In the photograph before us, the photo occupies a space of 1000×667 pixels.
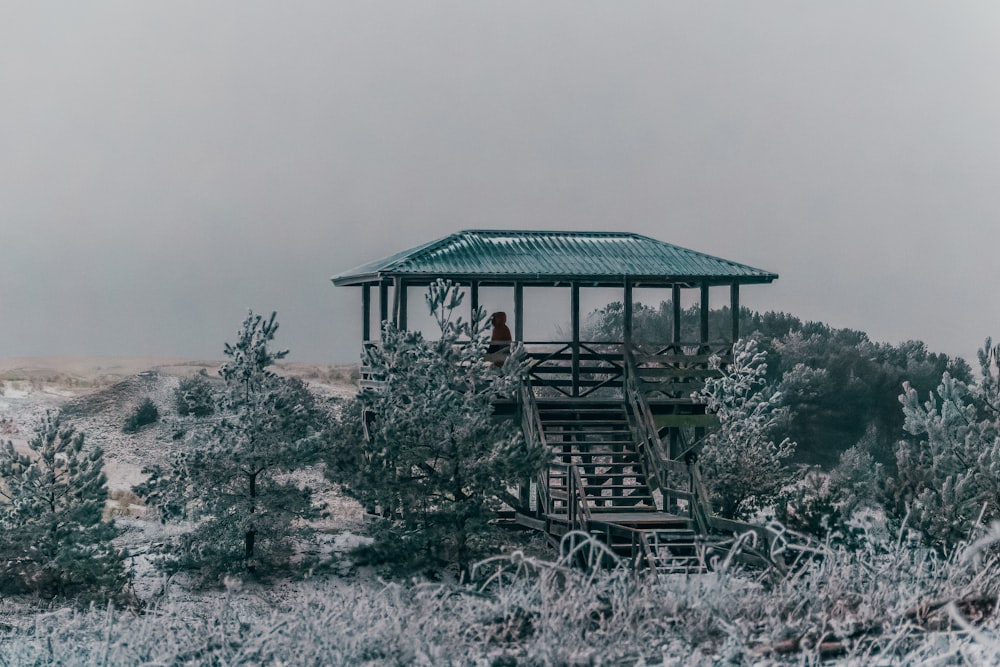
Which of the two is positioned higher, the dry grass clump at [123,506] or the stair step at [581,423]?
the stair step at [581,423]

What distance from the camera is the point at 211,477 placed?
20.2 meters

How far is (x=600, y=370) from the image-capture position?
2380 centimetres

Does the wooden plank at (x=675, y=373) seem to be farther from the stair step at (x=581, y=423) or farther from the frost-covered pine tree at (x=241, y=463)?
the frost-covered pine tree at (x=241, y=463)

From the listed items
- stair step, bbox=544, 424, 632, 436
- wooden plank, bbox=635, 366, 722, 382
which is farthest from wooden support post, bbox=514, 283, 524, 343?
wooden plank, bbox=635, 366, 722, 382

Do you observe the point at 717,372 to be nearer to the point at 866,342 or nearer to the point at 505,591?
the point at 505,591

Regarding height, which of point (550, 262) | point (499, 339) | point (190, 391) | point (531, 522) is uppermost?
point (550, 262)

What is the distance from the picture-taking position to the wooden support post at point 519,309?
23250mm

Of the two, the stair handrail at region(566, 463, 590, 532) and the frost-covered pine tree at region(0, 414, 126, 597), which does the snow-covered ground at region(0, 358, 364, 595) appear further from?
the stair handrail at region(566, 463, 590, 532)

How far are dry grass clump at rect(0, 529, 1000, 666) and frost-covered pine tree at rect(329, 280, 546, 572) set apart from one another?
926 centimetres

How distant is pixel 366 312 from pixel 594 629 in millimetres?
17010

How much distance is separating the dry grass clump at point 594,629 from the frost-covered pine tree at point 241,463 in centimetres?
1003

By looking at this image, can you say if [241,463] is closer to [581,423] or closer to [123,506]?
[581,423]

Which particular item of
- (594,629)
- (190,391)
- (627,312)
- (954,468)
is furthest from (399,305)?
(190,391)

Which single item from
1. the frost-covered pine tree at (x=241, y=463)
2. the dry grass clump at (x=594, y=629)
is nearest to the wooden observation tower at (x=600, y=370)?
the frost-covered pine tree at (x=241, y=463)
